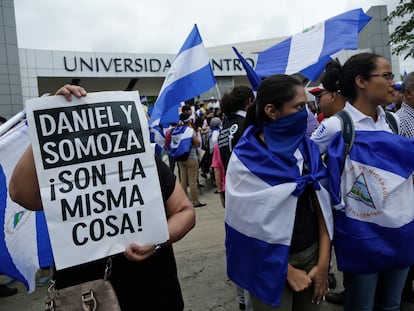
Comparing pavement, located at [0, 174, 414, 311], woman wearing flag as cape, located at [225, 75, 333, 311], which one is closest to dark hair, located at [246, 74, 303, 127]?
woman wearing flag as cape, located at [225, 75, 333, 311]

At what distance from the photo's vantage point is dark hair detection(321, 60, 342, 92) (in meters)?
2.64

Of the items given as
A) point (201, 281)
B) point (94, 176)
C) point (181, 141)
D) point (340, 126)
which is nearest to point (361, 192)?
point (340, 126)

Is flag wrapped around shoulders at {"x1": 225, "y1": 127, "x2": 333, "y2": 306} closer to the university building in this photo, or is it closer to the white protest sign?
the white protest sign

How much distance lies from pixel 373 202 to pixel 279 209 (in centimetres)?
54

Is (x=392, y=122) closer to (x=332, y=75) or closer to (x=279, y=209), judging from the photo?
(x=332, y=75)

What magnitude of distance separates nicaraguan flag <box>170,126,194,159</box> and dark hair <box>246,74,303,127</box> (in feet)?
18.1

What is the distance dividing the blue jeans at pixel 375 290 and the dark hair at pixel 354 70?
39.9 inches

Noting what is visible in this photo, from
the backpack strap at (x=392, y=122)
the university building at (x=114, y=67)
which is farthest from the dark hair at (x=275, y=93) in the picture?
the university building at (x=114, y=67)

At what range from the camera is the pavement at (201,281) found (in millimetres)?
3434

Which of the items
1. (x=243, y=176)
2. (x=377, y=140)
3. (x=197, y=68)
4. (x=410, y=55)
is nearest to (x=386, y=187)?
(x=377, y=140)

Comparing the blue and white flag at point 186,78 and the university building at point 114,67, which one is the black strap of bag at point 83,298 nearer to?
the blue and white flag at point 186,78

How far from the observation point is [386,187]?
1.99 m

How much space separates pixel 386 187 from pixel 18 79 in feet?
59.0

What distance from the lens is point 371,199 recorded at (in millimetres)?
1998
